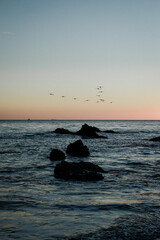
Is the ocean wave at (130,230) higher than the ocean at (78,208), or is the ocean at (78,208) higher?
the ocean wave at (130,230)

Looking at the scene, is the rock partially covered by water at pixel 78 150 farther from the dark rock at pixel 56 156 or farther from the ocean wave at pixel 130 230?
the ocean wave at pixel 130 230

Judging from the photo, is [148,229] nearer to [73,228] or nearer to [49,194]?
[73,228]

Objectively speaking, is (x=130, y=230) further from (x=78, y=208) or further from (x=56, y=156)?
(x=56, y=156)

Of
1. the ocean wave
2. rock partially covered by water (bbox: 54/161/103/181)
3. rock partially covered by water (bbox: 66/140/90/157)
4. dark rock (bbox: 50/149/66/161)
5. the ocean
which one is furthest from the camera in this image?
rock partially covered by water (bbox: 66/140/90/157)

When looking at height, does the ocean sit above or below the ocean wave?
below

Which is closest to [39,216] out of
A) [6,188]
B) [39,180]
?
[6,188]

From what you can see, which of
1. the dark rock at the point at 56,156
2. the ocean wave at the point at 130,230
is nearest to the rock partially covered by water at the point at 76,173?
the ocean wave at the point at 130,230

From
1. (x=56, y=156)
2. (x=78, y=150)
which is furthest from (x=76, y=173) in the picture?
(x=78, y=150)

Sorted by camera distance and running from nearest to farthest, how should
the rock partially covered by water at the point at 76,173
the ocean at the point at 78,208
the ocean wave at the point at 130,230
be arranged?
the ocean wave at the point at 130,230 < the ocean at the point at 78,208 < the rock partially covered by water at the point at 76,173

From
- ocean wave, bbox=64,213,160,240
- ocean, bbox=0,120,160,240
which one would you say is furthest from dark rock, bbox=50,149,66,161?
ocean wave, bbox=64,213,160,240

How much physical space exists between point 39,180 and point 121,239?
26.2 ft

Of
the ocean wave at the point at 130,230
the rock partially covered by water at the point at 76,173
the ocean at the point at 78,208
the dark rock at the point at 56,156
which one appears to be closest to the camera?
the ocean wave at the point at 130,230

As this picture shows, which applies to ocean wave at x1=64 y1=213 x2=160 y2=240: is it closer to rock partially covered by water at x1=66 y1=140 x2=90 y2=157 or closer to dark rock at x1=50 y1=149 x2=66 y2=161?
dark rock at x1=50 y1=149 x2=66 y2=161

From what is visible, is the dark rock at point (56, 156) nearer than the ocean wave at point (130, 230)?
No
